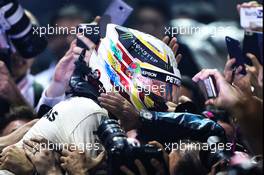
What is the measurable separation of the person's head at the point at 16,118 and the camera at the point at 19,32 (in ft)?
1.83

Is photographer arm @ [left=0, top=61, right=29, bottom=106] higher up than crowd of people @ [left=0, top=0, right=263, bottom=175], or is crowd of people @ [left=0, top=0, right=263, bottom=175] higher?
crowd of people @ [left=0, top=0, right=263, bottom=175]

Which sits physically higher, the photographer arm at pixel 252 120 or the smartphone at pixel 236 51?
the photographer arm at pixel 252 120

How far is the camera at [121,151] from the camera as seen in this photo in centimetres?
425

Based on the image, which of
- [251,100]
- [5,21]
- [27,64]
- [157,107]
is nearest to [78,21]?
[27,64]

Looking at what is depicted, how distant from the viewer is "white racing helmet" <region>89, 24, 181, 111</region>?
15.5ft

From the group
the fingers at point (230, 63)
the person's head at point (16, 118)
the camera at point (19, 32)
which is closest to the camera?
the fingers at point (230, 63)

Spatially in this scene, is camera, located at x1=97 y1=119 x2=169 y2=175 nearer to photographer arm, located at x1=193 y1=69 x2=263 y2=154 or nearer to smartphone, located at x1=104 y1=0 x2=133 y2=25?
photographer arm, located at x1=193 y1=69 x2=263 y2=154

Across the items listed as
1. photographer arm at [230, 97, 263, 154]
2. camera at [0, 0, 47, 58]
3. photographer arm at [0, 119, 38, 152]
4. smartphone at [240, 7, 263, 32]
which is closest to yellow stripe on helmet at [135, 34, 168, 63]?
smartphone at [240, 7, 263, 32]

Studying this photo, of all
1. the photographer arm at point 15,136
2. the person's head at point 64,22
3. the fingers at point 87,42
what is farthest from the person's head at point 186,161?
the person's head at point 64,22

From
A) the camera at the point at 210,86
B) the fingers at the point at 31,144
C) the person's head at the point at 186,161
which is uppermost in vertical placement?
the camera at the point at 210,86

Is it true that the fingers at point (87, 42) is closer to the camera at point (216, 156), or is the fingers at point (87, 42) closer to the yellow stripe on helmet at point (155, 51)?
the yellow stripe on helmet at point (155, 51)

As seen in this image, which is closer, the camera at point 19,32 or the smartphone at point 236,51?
the smartphone at point 236,51

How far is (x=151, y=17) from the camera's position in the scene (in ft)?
25.2

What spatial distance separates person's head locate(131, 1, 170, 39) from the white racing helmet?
212 cm
